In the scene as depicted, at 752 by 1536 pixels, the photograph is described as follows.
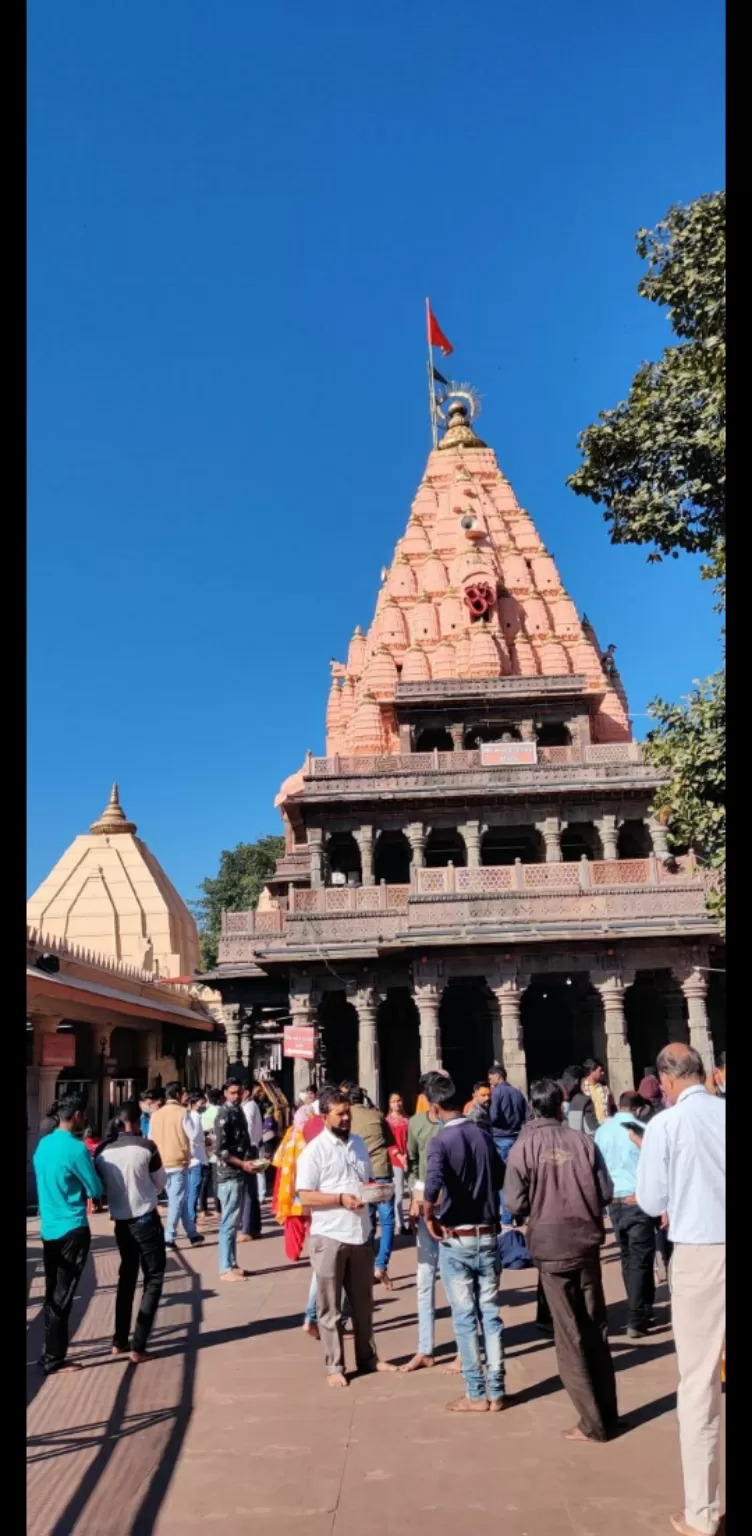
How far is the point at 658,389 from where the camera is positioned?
39.3 feet

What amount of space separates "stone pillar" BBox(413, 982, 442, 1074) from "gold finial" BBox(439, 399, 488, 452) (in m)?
26.4

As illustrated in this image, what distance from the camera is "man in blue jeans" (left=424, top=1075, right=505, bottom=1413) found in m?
5.89

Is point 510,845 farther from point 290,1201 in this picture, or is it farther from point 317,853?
point 290,1201

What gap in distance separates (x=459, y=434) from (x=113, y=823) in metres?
24.0

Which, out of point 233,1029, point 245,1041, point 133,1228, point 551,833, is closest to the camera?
point 133,1228

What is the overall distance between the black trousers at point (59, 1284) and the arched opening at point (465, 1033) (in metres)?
22.9

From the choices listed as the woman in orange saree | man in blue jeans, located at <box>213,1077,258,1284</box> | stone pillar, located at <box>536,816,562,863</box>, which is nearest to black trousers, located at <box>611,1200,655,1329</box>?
the woman in orange saree

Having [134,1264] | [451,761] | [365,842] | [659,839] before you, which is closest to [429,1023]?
[365,842]

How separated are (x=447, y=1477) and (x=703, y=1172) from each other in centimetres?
188

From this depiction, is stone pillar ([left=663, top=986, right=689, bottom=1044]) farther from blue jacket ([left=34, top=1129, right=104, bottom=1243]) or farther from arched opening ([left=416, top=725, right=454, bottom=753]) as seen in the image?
blue jacket ([left=34, top=1129, right=104, bottom=1243])

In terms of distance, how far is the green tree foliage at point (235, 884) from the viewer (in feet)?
173

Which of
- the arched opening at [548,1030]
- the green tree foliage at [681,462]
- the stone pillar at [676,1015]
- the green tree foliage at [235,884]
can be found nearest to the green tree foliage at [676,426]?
the green tree foliage at [681,462]

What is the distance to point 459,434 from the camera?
4347 centimetres
